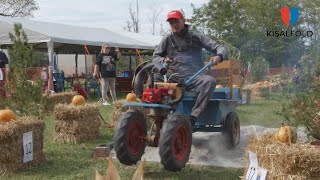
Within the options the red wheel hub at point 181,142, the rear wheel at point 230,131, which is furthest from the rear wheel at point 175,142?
the rear wheel at point 230,131

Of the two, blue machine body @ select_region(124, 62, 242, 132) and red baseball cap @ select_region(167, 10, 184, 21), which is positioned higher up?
red baseball cap @ select_region(167, 10, 184, 21)

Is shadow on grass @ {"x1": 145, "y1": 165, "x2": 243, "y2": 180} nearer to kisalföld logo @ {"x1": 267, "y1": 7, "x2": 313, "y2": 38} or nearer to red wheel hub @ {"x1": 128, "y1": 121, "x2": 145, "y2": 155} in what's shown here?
red wheel hub @ {"x1": 128, "y1": 121, "x2": 145, "y2": 155}

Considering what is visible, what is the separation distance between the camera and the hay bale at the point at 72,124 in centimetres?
704

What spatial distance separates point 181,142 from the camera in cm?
467

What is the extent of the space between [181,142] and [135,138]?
49cm

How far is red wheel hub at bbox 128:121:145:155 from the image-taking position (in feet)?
15.5

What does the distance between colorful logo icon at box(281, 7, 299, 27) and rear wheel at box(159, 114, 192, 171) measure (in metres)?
27.7

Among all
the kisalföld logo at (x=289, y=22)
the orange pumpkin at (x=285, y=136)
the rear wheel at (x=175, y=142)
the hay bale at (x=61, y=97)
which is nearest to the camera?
the orange pumpkin at (x=285, y=136)

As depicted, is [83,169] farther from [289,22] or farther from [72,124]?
[289,22]

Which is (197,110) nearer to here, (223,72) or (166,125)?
(166,125)

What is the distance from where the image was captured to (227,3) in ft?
107

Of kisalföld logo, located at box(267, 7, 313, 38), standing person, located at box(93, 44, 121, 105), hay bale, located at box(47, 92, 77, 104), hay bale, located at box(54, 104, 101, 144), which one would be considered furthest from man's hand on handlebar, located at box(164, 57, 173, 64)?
kisalföld logo, located at box(267, 7, 313, 38)

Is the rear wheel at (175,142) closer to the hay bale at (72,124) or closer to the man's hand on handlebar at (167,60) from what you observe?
the man's hand on handlebar at (167,60)

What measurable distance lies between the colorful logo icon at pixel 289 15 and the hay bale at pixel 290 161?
94.3ft
